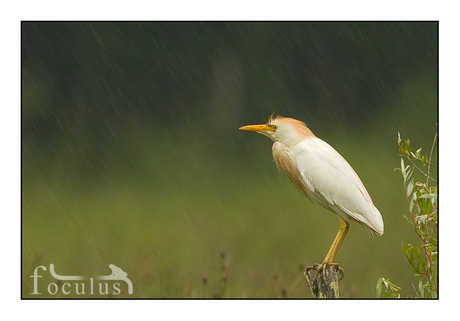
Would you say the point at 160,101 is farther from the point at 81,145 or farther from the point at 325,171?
the point at 325,171

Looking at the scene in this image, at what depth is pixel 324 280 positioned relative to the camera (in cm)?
265

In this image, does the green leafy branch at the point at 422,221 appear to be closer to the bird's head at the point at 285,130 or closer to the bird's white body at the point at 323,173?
the bird's white body at the point at 323,173

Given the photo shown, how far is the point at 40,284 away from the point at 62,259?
3.73 ft

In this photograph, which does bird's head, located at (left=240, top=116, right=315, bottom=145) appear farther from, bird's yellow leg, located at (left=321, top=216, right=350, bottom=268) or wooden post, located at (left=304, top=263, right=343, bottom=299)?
wooden post, located at (left=304, top=263, right=343, bottom=299)

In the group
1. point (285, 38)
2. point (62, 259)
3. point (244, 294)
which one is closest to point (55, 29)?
point (285, 38)

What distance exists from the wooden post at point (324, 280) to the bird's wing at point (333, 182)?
320 mm

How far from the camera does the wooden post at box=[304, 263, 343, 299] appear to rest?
8.59 feet

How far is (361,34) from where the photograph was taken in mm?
6594

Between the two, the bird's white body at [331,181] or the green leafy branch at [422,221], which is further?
the bird's white body at [331,181]

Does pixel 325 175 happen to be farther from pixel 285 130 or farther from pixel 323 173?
pixel 285 130

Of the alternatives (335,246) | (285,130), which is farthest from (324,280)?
(285,130)

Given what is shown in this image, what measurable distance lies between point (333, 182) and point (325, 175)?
6 cm

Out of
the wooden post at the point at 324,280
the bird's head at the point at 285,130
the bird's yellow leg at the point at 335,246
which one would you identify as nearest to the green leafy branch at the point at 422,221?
the wooden post at the point at 324,280

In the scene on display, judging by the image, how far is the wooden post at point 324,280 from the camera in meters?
2.62
